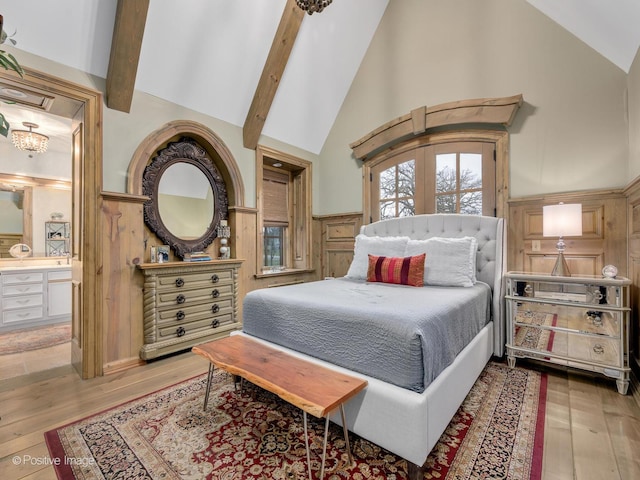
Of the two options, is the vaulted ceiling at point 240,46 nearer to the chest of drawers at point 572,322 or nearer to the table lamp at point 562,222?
the table lamp at point 562,222

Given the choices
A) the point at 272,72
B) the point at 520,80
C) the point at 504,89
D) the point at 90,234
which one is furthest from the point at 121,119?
the point at 520,80

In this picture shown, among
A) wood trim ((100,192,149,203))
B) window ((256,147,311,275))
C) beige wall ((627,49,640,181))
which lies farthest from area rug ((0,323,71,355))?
beige wall ((627,49,640,181))

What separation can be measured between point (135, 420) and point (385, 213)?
329cm

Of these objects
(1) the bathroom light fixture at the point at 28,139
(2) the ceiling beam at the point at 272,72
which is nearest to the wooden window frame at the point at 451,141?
(2) the ceiling beam at the point at 272,72

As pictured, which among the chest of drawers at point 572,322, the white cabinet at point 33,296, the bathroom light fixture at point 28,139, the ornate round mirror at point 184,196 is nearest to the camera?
the chest of drawers at point 572,322

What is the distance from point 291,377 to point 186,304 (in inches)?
74.5

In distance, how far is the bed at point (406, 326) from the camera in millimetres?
1352

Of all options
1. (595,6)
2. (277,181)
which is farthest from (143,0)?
(595,6)

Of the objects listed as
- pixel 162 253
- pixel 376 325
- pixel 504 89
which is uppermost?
pixel 504 89

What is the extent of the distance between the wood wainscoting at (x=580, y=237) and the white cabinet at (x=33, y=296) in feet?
19.1

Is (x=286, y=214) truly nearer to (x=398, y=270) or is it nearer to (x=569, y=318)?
(x=398, y=270)

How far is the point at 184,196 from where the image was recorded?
10.4 feet

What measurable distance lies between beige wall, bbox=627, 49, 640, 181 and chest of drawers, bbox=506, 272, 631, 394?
0.89 metres

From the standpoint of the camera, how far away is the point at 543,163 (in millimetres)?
2840
